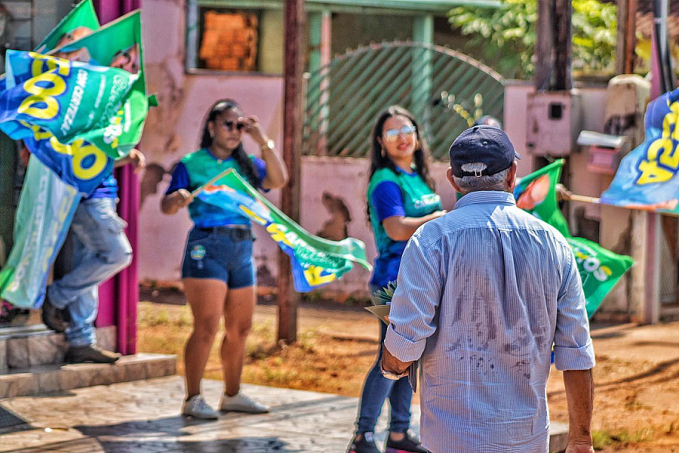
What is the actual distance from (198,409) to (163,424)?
0.23 meters

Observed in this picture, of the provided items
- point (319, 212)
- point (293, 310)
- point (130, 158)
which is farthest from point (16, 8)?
point (319, 212)

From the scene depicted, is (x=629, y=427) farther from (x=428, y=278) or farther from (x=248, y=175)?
(x=428, y=278)

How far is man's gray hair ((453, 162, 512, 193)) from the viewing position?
3.33 metres

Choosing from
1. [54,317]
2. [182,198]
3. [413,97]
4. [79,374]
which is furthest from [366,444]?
[413,97]

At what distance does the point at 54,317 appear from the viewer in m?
7.13

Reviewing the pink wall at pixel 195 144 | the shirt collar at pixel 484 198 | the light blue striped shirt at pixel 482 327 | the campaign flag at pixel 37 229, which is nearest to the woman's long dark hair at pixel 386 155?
the shirt collar at pixel 484 198

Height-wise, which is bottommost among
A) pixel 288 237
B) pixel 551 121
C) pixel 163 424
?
pixel 163 424

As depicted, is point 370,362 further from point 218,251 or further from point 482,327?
point 482,327

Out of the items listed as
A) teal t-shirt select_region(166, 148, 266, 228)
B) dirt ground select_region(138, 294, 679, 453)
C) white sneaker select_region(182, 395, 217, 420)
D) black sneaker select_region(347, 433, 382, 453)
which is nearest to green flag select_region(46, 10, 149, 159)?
teal t-shirt select_region(166, 148, 266, 228)

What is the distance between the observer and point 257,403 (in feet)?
21.6

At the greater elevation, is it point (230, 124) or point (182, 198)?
point (230, 124)

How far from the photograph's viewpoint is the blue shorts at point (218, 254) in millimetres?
6059

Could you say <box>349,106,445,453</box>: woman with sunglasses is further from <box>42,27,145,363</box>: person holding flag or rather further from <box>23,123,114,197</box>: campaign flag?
<box>42,27,145,363</box>: person holding flag

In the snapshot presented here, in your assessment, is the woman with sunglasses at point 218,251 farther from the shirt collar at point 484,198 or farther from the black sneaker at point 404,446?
the shirt collar at point 484,198
